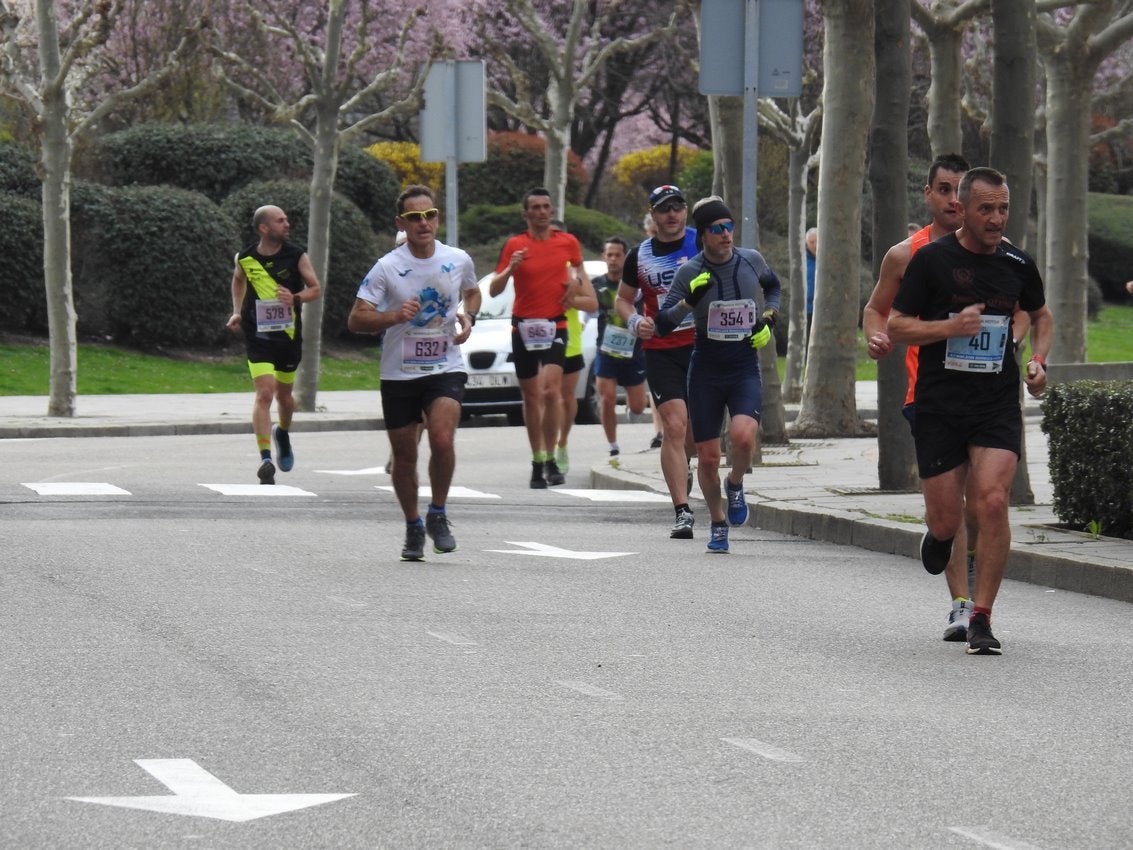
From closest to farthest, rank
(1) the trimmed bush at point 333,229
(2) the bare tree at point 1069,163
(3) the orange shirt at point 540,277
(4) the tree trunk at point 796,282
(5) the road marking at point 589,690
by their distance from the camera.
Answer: (5) the road marking at point 589,690 < (3) the orange shirt at point 540,277 < (2) the bare tree at point 1069,163 < (4) the tree trunk at point 796,282 < (1) the trimmed bush at point 333,229

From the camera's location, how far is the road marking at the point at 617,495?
585 inches

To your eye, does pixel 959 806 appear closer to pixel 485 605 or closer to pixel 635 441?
pixel 485 605

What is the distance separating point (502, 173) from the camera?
142 ft

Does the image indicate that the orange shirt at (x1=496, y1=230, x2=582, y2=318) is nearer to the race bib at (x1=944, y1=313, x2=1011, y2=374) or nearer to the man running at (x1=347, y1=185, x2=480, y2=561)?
the man running at (x1=347, y1=185, x2=480, y2=561)

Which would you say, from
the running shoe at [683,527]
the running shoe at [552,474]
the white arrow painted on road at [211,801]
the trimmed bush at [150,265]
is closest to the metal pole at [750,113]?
the running shoe at [552,474]

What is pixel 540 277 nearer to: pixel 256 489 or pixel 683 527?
pixel 256 489

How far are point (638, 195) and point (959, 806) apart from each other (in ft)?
167

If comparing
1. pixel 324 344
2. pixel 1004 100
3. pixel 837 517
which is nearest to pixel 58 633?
pixel 837 517

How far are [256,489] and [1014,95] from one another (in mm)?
5658

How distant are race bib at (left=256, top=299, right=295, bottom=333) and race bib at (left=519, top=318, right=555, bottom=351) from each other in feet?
5.65

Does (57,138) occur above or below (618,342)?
above

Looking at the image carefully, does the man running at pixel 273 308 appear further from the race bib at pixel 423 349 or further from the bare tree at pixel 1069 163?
the bare tree at pixel 1069 163

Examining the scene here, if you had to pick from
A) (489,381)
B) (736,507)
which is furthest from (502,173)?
(736,507)

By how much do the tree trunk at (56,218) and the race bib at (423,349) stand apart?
11.6 meters
